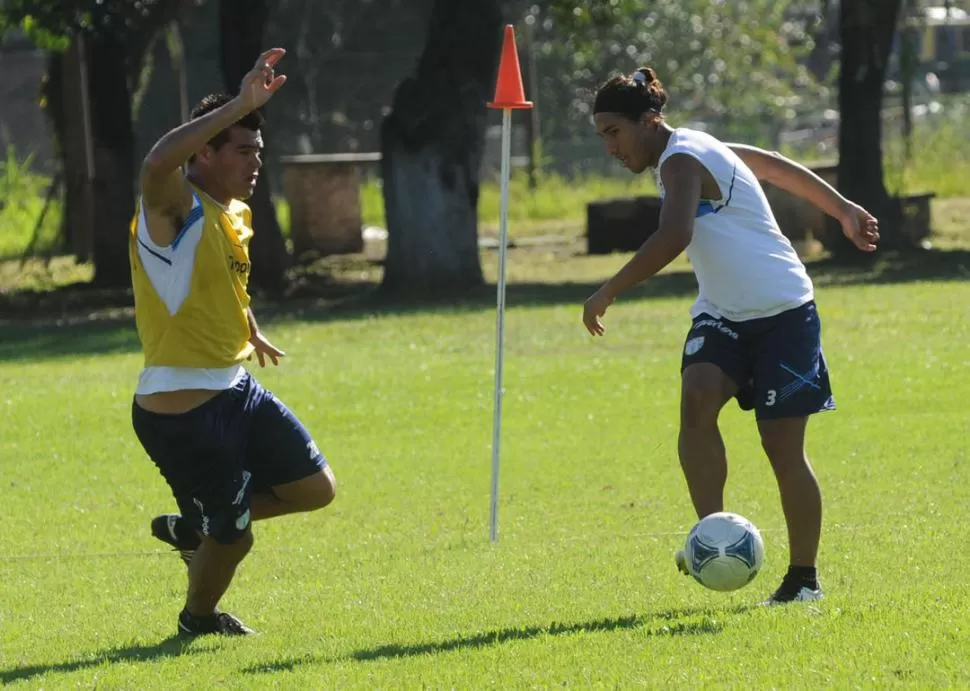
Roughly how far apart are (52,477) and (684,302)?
1025 centimetres

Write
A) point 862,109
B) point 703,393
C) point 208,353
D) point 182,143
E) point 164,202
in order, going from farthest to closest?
point 862,109 < point 703,393 < point 208,353 < point 164,202 < point 182,143

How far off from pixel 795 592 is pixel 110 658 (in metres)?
2.48

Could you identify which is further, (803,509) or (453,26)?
(453,26)

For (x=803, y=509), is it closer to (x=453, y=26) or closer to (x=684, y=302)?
(x=684, y=302)

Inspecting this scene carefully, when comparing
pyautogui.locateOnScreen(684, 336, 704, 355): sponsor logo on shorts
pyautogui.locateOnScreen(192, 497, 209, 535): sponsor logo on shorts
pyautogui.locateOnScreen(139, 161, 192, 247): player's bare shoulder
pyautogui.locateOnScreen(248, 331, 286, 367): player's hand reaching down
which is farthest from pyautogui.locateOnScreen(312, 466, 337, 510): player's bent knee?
pyautogui.locateOnScreen(684, 336, 704, 355): sponsor logo on shorts

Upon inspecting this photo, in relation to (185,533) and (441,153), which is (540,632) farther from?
(441,153)

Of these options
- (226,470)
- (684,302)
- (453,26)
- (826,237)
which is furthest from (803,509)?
(826,237)

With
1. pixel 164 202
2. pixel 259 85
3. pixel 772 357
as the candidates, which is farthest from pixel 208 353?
pixel 772 357

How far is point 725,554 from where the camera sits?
249 inches

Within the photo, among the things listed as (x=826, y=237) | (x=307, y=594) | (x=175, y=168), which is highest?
(x=175, y=168)

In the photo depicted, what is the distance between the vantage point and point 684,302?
20297 mm

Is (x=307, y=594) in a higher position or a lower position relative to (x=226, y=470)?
lower

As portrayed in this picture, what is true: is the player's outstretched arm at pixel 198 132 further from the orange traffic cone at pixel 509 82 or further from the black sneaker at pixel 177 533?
the orange traffic cone at pixel 509 82

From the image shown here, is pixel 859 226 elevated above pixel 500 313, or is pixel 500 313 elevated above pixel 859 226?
pixel 859 226
